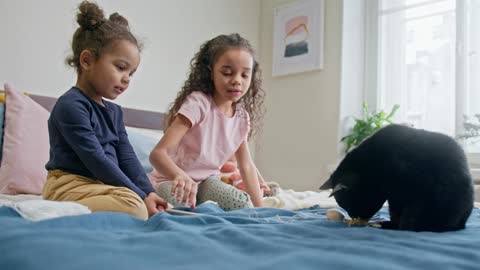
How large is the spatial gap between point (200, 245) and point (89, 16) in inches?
36.4

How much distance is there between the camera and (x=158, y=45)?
2867 millimetres

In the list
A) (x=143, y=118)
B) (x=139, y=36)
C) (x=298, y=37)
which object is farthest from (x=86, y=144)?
(x=298, y=37)

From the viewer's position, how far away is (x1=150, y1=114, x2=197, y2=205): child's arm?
1110 millimetres

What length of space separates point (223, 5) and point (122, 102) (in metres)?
1.17

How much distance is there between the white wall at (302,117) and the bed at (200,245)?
214 centimetres

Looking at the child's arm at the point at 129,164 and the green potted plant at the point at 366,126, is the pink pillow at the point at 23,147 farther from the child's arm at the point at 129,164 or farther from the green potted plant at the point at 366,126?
the green potted plant at the point at 366,126

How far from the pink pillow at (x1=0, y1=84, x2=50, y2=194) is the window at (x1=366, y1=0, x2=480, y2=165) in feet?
7.27

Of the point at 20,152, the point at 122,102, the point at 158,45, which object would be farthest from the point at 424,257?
the point at 158,45

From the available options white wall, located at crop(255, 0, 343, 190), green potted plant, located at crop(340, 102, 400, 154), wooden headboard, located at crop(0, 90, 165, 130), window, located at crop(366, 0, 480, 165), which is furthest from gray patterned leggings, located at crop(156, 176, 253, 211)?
window, located at crop(366, 0, 480, 165)

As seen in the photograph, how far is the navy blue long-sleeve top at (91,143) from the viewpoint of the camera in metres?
1.15

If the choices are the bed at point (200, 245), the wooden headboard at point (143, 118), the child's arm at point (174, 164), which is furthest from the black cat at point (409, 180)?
the wooden headboard at point (143, 118)

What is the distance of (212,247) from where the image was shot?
0.63 m

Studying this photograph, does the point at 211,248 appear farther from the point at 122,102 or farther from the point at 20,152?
the point at 122,102

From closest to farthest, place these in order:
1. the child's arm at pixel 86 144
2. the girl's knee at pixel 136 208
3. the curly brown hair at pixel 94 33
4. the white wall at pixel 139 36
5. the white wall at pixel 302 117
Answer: the girl's knee at pixel 136 208
the child's arm at pixel 86 144
the curly brown hair at pixel 94 33
the white wall at pixel 139 36
the white wall at pixel 302 117
